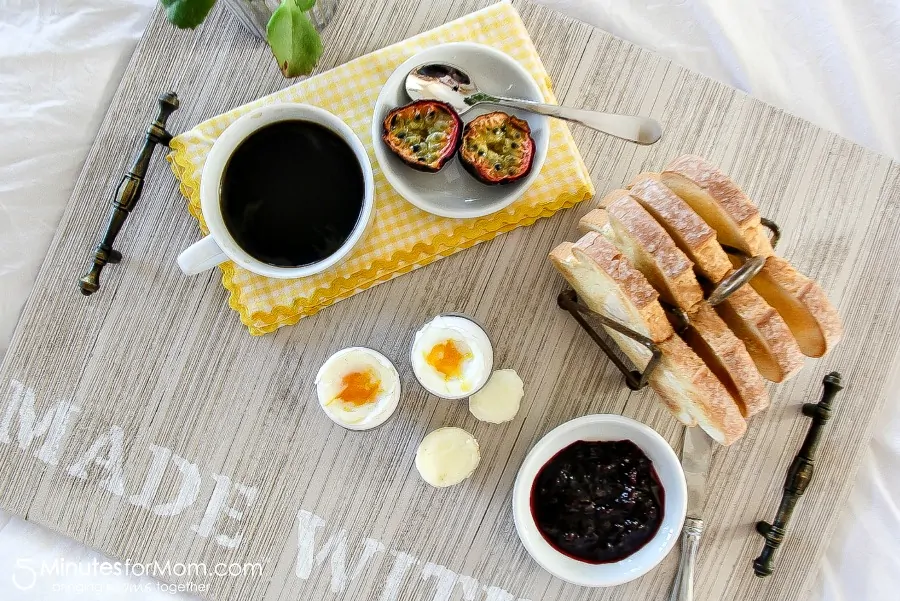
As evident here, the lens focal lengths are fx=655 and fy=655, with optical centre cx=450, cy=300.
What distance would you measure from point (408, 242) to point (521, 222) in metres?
0.24

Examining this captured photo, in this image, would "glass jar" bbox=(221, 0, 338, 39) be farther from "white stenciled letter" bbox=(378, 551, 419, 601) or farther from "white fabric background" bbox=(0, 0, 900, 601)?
"white stenciled letter" bbox=(378, 551, 419, 601)

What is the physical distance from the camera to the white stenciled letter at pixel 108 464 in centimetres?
138

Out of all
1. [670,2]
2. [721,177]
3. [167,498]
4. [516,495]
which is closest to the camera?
[721,177]

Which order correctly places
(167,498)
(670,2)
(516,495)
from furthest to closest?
(670,2), (167,498), (516,495)

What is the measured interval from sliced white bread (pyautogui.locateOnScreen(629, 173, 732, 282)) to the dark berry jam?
0.40m

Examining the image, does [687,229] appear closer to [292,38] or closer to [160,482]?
[292,38]

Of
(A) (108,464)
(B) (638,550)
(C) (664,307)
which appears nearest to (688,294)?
(C) (664,307)

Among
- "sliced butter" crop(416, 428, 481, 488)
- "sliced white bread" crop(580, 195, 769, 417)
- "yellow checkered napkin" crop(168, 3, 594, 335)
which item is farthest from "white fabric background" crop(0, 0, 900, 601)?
"sliced butter" crop(416, 428, 481, 488)

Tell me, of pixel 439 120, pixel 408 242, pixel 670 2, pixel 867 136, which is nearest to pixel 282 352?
pixel 408 242

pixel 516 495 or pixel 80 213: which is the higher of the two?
pixel 80 213

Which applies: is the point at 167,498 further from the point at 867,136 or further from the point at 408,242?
the point at 867,136

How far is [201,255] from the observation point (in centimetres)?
112

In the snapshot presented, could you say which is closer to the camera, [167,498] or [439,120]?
[439,120]

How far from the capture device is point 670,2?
153cm
